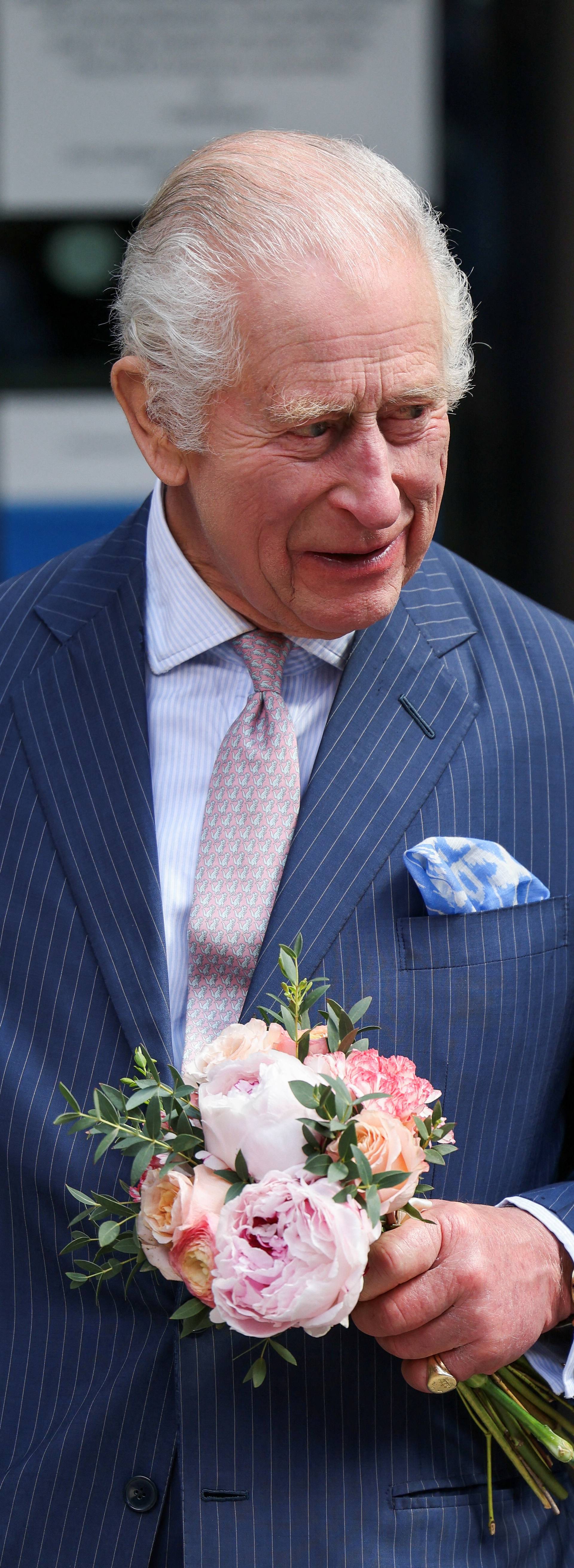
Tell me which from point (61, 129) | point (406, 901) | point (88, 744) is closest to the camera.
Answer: point (406, 901)

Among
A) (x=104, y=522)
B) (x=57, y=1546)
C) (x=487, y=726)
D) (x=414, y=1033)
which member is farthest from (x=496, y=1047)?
(x=104, y=522)

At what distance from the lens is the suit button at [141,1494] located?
1682 millimetres

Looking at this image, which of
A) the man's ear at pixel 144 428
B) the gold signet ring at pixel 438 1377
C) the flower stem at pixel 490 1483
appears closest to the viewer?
the gold signet ring at pixel 438 1377

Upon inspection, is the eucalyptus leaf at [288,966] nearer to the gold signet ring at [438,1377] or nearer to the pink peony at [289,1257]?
the pink peony at [289,1257]

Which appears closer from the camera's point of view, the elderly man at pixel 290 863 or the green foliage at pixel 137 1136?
the green foliage at pixel 137 1136

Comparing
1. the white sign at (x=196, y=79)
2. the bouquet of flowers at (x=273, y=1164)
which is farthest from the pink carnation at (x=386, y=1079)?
the white sign at (x=196, y=79)

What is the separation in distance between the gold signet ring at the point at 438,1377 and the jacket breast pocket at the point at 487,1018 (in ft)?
0.72

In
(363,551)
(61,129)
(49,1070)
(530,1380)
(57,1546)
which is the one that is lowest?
(57,1546)

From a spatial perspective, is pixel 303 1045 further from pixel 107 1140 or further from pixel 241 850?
pixel 241 850

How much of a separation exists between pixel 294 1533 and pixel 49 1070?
58cm

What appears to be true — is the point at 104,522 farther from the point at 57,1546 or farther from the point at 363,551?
the point at 57,1546

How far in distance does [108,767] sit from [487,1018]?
552mm

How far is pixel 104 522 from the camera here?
408 centimetres

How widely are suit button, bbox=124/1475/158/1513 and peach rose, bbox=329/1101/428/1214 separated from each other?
544 millimetres
